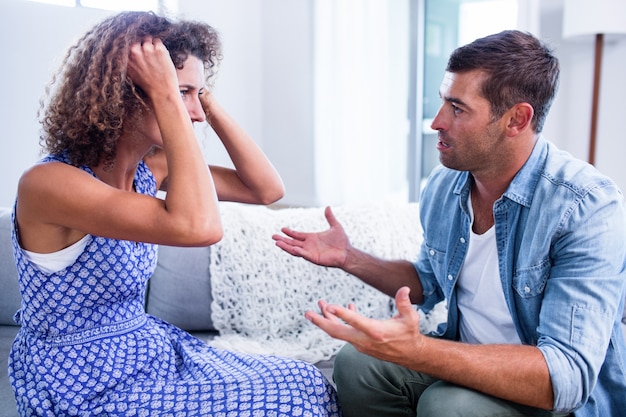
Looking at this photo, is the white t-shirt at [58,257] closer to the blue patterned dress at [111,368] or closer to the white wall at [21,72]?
the blue patterned dress at [111,368]

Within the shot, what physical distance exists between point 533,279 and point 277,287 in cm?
78

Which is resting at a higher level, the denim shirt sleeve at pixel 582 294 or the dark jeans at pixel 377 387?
the denim shirt sleeve at pixel 582 294

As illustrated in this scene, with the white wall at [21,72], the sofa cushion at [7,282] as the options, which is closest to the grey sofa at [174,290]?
the sofa cushion at [7,282]

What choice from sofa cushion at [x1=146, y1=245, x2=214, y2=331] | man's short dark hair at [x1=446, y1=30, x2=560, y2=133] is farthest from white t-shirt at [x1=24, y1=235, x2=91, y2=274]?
man's short dark hair at [x1=446, y1=30, x2=560, y2=133]

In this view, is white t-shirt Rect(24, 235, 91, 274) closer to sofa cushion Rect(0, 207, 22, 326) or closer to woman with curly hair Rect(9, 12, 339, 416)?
woman with curly hair Rect(9, 12, 339, 416)

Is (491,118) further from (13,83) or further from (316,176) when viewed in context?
(316,176)

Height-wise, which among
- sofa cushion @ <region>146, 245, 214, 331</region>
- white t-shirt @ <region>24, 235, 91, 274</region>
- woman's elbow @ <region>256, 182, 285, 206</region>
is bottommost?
sofa cushion @ <region>146, 245, 214, 331</region>

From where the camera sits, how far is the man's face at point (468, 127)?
1398 millimetres

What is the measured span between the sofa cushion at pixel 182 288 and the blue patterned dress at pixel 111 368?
0.50 m

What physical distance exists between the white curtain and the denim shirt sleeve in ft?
11.4

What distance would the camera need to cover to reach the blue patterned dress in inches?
46.9

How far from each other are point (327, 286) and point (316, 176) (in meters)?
3.18

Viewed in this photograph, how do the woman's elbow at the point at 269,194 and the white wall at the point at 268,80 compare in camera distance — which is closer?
the woman's elbow at the point at 269,194

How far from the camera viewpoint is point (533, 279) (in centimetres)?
128
